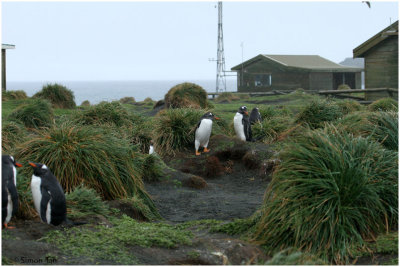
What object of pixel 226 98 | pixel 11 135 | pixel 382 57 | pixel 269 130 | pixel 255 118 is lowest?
pixel 269 130

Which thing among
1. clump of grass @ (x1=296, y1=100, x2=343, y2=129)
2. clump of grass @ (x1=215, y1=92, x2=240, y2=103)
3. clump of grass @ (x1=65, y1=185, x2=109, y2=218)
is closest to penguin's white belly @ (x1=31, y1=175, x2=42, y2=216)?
clump of grass @ (x1=65, y1=185, x2=109, y2=218)

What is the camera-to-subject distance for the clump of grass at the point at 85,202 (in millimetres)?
6004

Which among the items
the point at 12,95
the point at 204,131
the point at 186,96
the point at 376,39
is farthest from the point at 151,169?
the point at 376,39

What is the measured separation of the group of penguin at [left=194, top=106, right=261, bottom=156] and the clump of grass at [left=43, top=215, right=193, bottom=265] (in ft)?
16.4

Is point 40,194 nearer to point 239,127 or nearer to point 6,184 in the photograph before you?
point 6,184

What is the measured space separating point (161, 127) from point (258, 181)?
2738 millimetres

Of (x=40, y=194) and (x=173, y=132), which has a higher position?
(x=173, y=132)

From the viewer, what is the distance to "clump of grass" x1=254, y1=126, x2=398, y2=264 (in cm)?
514

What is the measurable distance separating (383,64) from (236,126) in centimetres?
1301

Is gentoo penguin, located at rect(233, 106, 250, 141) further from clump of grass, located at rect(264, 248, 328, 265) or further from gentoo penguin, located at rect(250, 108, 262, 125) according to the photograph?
clump of grass, located at rect(264, 248, 328, 265)

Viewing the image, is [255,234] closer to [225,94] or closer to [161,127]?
[161,127]

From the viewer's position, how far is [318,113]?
12.4 m

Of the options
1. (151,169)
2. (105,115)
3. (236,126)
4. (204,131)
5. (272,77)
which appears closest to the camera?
(151,169)

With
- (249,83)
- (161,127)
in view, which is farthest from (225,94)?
(161,127)
